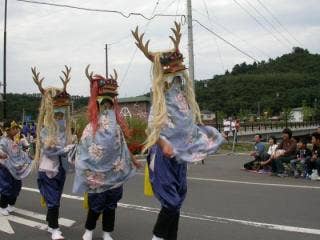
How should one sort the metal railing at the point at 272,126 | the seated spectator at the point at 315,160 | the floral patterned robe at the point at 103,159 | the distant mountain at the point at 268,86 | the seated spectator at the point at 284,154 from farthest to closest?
the distant mountain at the point at 268,86 < the metal railing at the point at 272,126 < the seated spectator at the point at 284,154 < the seated spectator at the point at 315,160 < the floral patterned robe at the point at 103,159

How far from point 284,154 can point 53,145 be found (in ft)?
29.7

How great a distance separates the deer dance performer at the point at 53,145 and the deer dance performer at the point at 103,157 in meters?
0.75

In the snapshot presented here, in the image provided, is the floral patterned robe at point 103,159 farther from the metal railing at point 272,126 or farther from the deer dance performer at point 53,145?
the metal railing at point 272,126

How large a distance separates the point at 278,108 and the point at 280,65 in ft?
68.5

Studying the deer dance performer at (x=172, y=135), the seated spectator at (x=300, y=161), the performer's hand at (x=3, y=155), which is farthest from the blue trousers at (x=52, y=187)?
the seated spectator at (x=300, y=161)

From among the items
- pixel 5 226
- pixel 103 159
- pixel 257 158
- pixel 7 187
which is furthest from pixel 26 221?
pixel 257 158

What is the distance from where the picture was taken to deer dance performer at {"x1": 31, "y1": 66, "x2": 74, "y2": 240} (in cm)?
655

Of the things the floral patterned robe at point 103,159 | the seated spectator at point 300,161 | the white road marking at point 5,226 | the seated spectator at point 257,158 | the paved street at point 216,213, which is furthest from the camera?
the seated spectator at point 257,158

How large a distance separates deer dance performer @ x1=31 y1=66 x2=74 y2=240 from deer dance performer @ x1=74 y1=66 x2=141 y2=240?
749 mm

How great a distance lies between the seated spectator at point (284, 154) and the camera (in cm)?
1398

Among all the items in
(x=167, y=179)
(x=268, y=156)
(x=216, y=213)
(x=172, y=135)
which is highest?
(x=172, y=135)

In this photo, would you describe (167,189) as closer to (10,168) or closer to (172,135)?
(172,135)

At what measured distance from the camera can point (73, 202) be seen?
9414 mm

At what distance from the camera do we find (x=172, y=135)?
4941 millimetres
